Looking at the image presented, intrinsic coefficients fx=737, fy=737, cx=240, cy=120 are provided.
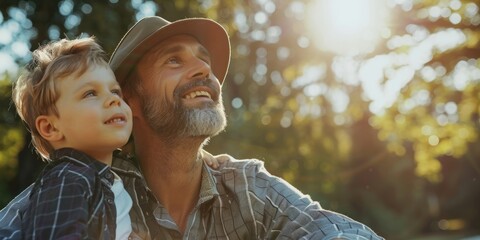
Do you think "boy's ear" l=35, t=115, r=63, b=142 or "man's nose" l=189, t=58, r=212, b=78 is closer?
"boy's ear" l=35, t=115, r=63, b=142

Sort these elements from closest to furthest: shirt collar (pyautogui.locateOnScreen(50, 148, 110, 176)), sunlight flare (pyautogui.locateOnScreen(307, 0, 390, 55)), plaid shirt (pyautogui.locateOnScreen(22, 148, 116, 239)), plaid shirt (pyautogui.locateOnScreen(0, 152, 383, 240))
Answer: plaid shirt (pyautogui.locateOnScreen(22, 148, 116, 239)), shirt collar (pyautogui.locateOnScreen(50, 148, 110, 176)), plaid shirt (pyautogui.locateOnScreen(0, 152, 383, 240)), sunlight flare (pyautogui.locateOnScreen(307, 0, 390, 55))

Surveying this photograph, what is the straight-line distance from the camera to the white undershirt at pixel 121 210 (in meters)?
2.61

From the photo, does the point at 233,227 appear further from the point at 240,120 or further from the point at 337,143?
the point at 337,143

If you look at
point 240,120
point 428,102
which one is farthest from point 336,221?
point 240,120

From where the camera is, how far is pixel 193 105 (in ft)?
10.9

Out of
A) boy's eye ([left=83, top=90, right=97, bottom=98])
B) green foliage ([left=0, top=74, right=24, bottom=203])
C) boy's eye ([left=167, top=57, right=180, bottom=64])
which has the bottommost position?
green foliage ([left=0, top=74, right=24, bottom=203])

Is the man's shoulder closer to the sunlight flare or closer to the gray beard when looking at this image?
the gray beard

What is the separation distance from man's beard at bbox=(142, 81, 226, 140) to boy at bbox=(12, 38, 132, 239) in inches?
23.7

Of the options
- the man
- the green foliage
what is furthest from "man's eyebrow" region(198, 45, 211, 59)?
the green foliage

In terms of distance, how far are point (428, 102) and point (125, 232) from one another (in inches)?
396

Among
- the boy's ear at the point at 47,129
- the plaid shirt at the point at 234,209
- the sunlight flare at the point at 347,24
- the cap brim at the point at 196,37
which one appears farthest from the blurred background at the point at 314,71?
the boy's ear at the point at 47,129

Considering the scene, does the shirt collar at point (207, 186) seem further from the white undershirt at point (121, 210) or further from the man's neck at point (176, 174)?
the white undershirt at point (121, 210)

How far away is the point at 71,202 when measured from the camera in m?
2.29

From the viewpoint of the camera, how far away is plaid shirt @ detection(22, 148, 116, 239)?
88.5 inches
